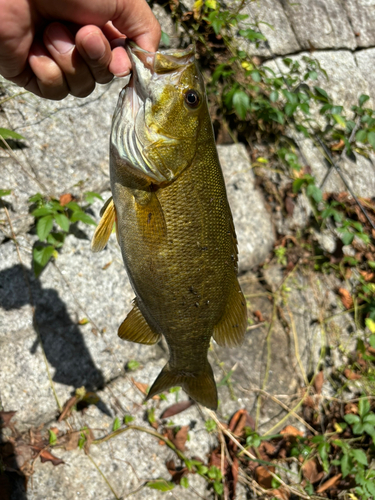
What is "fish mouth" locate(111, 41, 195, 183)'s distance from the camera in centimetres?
144

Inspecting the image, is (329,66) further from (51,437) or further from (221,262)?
(51,437)

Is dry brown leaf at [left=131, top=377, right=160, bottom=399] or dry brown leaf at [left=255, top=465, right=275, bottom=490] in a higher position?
dry brown leaf at [left=131, top=377, right=160, bottom=399]

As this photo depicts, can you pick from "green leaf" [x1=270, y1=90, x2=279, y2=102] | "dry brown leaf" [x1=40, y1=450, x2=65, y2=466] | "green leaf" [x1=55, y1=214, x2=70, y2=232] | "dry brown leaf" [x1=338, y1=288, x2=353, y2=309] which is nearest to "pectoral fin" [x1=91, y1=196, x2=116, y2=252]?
"green leaf" [x1=55, y1=214, x2=70, y2=232]

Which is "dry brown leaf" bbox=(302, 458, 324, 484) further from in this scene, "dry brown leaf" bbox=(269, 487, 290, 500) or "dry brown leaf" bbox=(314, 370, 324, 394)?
"dry brown leaf" bbox=(314, 370, 324, 394)

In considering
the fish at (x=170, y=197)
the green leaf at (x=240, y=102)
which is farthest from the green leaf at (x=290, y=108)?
the fish at (x=170, y=197)

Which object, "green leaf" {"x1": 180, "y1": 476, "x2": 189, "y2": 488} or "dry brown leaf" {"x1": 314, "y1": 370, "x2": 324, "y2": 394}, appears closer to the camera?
"green leaf" {"x1": 180, "y1": 476, "x2": 189, "y2": 488}

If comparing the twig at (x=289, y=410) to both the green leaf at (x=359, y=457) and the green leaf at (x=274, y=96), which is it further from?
the green leaf at (x=274, y=96)

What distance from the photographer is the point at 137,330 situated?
185cm

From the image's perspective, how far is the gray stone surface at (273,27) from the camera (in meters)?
4.03

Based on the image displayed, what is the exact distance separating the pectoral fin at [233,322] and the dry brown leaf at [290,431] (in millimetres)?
1959

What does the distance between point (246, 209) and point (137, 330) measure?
223cm

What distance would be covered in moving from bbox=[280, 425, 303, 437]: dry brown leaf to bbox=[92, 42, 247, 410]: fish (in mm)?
2146

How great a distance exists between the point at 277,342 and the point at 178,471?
1.46 meters

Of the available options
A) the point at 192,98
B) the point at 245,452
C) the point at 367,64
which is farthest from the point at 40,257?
the point at 367,64
